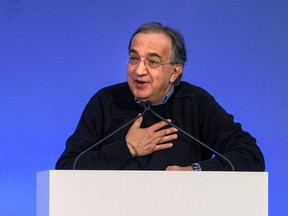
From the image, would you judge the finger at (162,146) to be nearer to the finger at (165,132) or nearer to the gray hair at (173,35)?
the finger at (165,132)

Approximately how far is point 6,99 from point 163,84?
2.67ft

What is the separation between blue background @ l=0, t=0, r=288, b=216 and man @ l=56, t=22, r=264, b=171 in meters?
0.58

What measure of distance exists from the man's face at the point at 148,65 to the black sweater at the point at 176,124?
0.22ft

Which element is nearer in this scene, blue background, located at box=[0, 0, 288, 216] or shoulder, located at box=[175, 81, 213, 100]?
shoulder, located at box=[175, 81, 213, 100]

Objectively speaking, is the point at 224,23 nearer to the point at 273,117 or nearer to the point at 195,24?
the point at 195,24

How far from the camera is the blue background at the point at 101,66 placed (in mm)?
2506

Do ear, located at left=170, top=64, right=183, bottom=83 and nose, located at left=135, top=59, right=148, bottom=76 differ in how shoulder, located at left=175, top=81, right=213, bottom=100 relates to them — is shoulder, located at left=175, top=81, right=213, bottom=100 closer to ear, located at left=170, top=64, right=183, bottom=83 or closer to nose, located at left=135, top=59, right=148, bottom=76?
ear, located at left=170, top=64, right=183, bottom=83

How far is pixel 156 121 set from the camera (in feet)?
6.40

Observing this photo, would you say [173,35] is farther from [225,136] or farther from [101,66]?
[101,66]

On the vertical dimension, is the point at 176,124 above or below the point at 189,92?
below

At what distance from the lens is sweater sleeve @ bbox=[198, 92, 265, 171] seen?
1819 mm

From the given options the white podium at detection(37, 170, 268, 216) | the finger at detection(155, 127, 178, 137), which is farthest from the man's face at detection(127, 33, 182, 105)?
the white podium at detection(37, 170, 268, 216)

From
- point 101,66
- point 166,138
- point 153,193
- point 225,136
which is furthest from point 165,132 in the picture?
point 101,66

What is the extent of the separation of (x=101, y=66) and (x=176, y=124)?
2.33 feet
